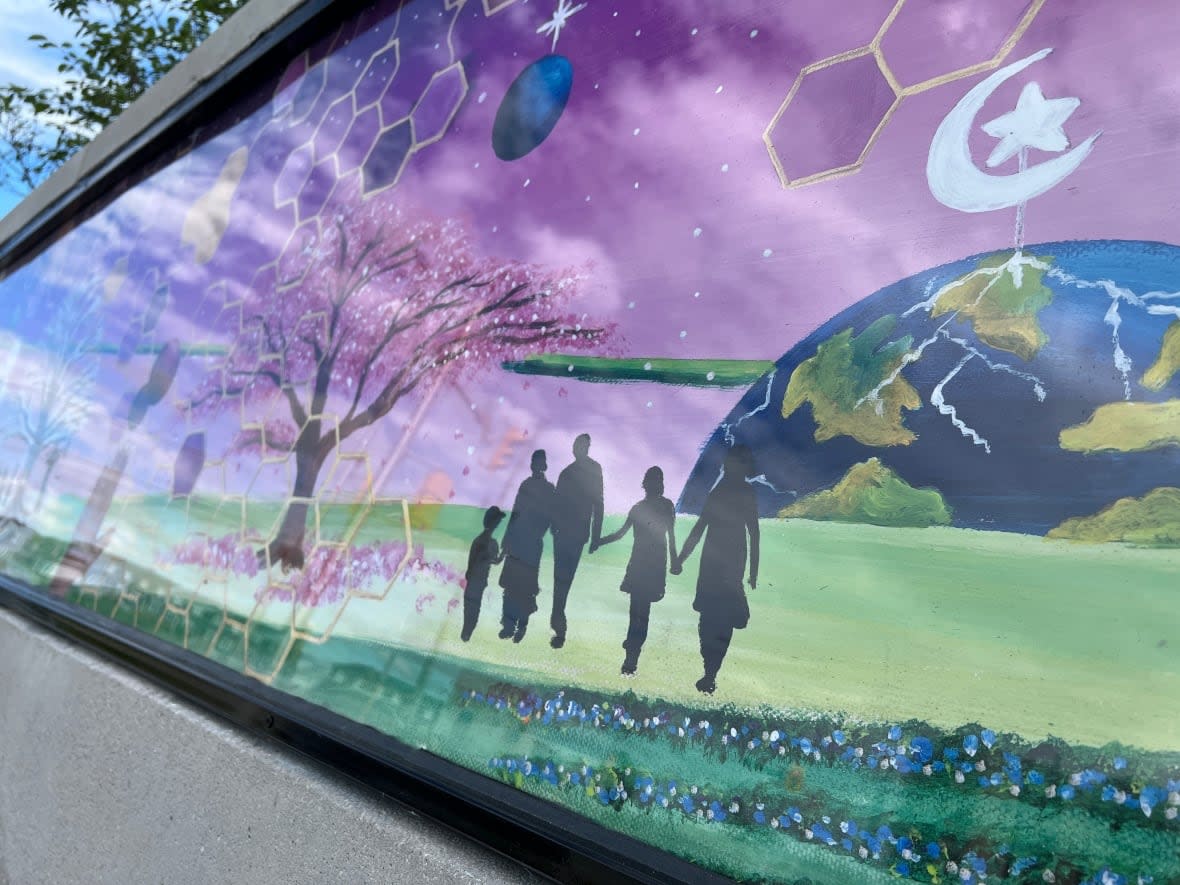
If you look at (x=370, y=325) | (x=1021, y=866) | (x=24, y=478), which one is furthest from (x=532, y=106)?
(x=24, y=478)

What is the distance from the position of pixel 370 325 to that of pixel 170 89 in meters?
1.35

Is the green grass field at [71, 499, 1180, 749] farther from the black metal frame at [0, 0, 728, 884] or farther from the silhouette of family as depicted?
the black metal frame at [0, 0, 728, 884]

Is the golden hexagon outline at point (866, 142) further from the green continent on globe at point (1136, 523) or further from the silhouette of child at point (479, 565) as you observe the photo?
the silhouette of child at point (479, 565)

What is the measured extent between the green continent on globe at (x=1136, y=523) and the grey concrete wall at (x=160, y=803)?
648 mm

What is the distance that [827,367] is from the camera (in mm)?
897

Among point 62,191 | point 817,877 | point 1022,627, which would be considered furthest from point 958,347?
point 62,191

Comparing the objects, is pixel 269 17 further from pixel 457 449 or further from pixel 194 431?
pixel 457 449

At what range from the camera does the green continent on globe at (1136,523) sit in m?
0.65

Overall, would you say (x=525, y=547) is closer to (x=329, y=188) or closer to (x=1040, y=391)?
(x=1040, y=391)

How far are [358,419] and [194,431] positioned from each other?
26.3 inches

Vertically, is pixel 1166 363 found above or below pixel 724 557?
above

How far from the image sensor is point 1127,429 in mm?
689

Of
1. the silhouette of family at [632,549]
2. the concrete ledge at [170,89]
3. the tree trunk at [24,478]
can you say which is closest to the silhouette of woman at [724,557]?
the silhouette of family at [632,549]

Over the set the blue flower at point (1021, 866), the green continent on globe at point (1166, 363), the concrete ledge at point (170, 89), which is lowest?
the blue flower at point (1021, 866)
